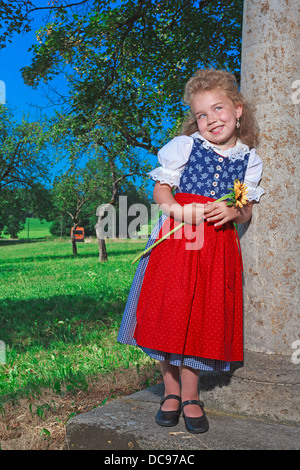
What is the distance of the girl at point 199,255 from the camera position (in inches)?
97.3

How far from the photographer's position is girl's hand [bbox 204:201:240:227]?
8.22 feet

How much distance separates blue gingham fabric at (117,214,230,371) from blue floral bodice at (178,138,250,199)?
0.86 ft

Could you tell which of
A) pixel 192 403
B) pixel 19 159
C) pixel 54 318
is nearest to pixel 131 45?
pixel 54 318

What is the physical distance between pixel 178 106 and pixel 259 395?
9.28m


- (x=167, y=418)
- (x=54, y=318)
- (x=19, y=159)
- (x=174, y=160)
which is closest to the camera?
(x=167, y=418)

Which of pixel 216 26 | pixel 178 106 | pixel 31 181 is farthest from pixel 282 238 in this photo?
pixel 31 181

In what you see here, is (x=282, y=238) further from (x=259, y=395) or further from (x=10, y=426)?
(x=10, y=426)

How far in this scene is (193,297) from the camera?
2.48 metres

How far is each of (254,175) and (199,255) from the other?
0.55 meters

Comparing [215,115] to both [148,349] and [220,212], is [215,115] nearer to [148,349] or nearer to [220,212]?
[220,212]

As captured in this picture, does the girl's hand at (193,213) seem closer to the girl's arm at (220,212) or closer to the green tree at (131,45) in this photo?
the girl's arm at (220,212)

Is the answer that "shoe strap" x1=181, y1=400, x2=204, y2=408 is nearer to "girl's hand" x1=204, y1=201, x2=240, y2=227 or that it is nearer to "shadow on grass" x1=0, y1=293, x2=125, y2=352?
"girl's hand" x1=204, y1=201, x2=240, y2=227

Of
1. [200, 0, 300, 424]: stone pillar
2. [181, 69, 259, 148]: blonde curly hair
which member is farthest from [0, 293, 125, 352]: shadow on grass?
[181, 69, 259, 148]: blonde curly hair

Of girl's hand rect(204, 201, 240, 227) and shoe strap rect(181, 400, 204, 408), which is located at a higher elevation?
girl's hand rect(204, 201, 240, 227)
